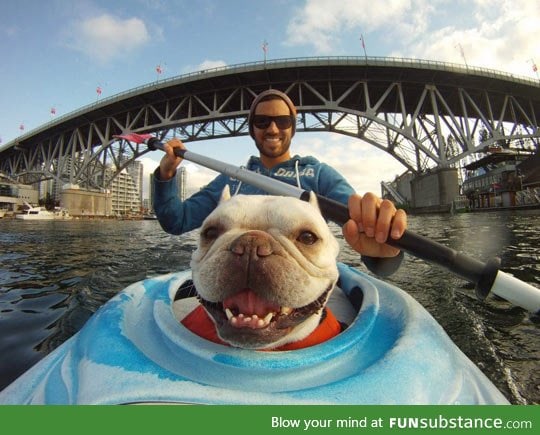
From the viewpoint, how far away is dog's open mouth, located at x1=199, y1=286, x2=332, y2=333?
133cm

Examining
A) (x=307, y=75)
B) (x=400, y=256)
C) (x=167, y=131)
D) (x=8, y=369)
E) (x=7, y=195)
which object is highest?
(x=307, y=75)

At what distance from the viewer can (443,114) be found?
38219 millimetres

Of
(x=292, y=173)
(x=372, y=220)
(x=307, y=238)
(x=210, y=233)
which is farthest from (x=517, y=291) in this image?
(x=292, y=173)

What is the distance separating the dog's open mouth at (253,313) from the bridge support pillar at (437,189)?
3705 centimetres

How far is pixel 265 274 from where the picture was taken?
1.29 m

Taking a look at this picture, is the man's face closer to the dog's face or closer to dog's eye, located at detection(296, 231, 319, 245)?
the dog's face

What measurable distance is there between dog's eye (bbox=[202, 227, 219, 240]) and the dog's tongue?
40 centimetres

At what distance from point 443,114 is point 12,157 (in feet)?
272

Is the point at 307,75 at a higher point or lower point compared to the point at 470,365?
higher

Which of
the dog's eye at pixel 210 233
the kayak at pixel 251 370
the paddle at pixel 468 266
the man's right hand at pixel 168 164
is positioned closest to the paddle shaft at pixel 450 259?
the paddle at pixel 468 266

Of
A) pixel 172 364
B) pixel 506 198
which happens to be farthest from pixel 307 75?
pixel 172 364

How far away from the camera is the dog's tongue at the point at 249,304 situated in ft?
4.46
